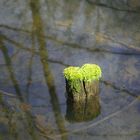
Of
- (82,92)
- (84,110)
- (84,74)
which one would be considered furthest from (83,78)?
(84,110)

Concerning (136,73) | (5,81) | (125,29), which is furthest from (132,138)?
(125,29)

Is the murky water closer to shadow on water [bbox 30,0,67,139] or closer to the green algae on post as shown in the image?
shadow on water [bbox 30,0,67,139]

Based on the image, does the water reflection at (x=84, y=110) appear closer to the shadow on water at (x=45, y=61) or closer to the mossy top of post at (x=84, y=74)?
the shadow on water at (x=45, y=61)

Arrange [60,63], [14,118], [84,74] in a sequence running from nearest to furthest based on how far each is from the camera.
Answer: [84,74] → [14,118] → [60,63]

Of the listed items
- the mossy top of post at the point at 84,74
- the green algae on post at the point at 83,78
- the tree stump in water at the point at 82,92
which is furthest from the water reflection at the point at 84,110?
the mossy top of post at the point at 84,74

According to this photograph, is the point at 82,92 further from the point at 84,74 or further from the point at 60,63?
the point at 60,63

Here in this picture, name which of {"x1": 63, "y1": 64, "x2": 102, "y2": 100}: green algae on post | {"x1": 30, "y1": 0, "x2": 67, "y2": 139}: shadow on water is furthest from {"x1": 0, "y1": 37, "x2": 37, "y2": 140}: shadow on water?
{"x1": 63, "y1": 64, "x2": 102, "y2": 100}: green algae on post
